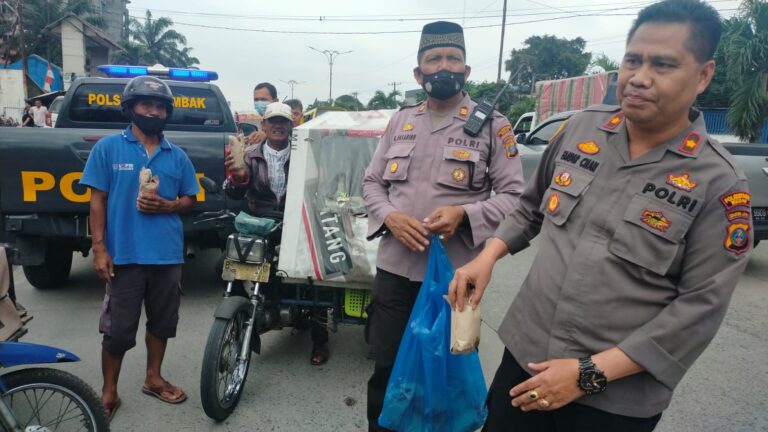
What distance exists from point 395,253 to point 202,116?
13.5ft

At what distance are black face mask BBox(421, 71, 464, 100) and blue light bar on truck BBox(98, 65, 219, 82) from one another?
398 centimetres

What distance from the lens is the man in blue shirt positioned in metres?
2.72

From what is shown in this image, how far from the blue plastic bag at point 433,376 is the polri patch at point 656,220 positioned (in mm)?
853

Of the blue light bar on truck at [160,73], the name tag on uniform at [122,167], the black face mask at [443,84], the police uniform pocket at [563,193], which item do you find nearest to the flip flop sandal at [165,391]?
the name tag on uniform at [122,167]

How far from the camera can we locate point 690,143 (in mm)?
1234

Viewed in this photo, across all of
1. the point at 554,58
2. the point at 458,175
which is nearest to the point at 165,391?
the point at 458,175

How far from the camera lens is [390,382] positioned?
2055mm

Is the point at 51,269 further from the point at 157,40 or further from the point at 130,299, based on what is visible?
the point at 157,40

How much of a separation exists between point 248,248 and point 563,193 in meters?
2.13

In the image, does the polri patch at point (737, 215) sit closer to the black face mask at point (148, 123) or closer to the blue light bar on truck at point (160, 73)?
the black face mask at point (148, 123)

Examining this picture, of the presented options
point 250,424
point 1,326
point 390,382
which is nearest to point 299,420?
point 250,424

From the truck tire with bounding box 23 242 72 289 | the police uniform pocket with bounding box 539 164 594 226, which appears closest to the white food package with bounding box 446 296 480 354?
the police uniform pocket with bounding box 539 164 594 226

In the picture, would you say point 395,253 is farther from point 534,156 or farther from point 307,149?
point 534,156

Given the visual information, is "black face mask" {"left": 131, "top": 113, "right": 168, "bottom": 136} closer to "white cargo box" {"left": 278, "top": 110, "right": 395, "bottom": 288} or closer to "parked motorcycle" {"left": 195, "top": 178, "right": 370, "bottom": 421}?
"parked motorcycle" {"left": 195, "top": 178, "right": 370, "bottom": 421}
